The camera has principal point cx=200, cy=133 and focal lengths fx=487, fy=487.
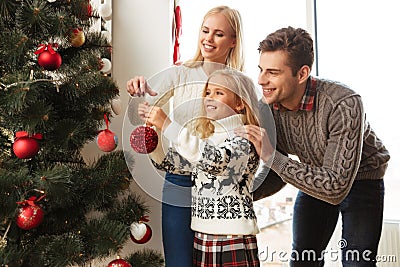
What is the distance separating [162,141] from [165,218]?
0.40 metres

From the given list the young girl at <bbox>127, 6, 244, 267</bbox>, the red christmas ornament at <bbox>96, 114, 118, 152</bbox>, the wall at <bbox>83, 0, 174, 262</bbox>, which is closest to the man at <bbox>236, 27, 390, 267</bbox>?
the young girl at <bbox>127, 6, 244, 267</bbox>

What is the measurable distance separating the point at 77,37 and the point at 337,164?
0.84 metres

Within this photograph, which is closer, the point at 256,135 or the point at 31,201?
the point at 31,201

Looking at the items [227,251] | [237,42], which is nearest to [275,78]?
[237,42]

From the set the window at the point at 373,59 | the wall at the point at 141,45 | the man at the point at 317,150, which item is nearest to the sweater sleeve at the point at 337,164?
the man at the point at 317,150

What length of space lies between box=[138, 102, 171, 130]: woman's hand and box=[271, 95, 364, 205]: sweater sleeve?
39cm

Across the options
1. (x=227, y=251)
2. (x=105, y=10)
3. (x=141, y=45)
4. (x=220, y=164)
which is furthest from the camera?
(x=141, y=45)

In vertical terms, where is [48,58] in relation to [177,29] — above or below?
below

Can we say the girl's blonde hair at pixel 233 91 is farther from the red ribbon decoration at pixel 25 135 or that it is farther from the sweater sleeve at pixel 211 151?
the red ribbon decoration at pixel 25 135

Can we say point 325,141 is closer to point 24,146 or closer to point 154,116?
point 154,116

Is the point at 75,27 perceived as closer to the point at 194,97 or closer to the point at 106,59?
the point at 106,59

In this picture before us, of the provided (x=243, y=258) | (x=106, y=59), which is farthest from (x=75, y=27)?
(x=243, y=258)

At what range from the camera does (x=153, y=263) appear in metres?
1.52

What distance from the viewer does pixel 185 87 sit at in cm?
124
